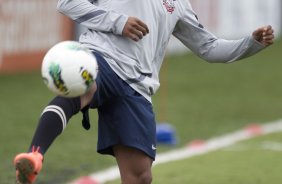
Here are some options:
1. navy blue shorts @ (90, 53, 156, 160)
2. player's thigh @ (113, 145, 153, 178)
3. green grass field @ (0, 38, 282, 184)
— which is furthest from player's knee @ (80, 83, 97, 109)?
green grass field @ (0, 38, 282, 184)

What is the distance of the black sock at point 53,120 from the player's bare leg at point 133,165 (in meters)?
0.73

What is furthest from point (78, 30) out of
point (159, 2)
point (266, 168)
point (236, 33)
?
point (159, 2)

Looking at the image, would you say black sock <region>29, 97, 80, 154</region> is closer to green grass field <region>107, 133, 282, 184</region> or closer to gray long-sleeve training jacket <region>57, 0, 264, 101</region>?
gray long-sleeve training jacket <region>57, 0, 264, 101</region>

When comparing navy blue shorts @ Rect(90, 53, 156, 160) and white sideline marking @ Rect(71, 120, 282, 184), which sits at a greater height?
navy blue shorts @ Rect(90, 53, 156, 160)

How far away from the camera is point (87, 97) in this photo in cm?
564

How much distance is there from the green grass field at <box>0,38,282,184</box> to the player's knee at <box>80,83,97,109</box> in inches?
117

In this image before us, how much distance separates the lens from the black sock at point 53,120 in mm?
5367

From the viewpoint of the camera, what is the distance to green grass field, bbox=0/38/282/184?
9781mm

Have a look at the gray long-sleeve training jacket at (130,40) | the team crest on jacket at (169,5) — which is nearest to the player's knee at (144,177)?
the gray long-sleeve training jacket at (130,40)

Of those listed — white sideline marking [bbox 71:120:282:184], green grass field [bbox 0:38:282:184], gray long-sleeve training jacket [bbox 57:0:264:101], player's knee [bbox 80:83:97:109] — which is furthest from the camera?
green grass field [bbox 0:38:282:184]

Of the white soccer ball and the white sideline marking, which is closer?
the white soccer ball

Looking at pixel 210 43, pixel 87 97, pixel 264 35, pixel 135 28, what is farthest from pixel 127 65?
pixel 264 35

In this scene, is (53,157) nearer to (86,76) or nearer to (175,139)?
(175,139)

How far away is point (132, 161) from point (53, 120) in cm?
94
